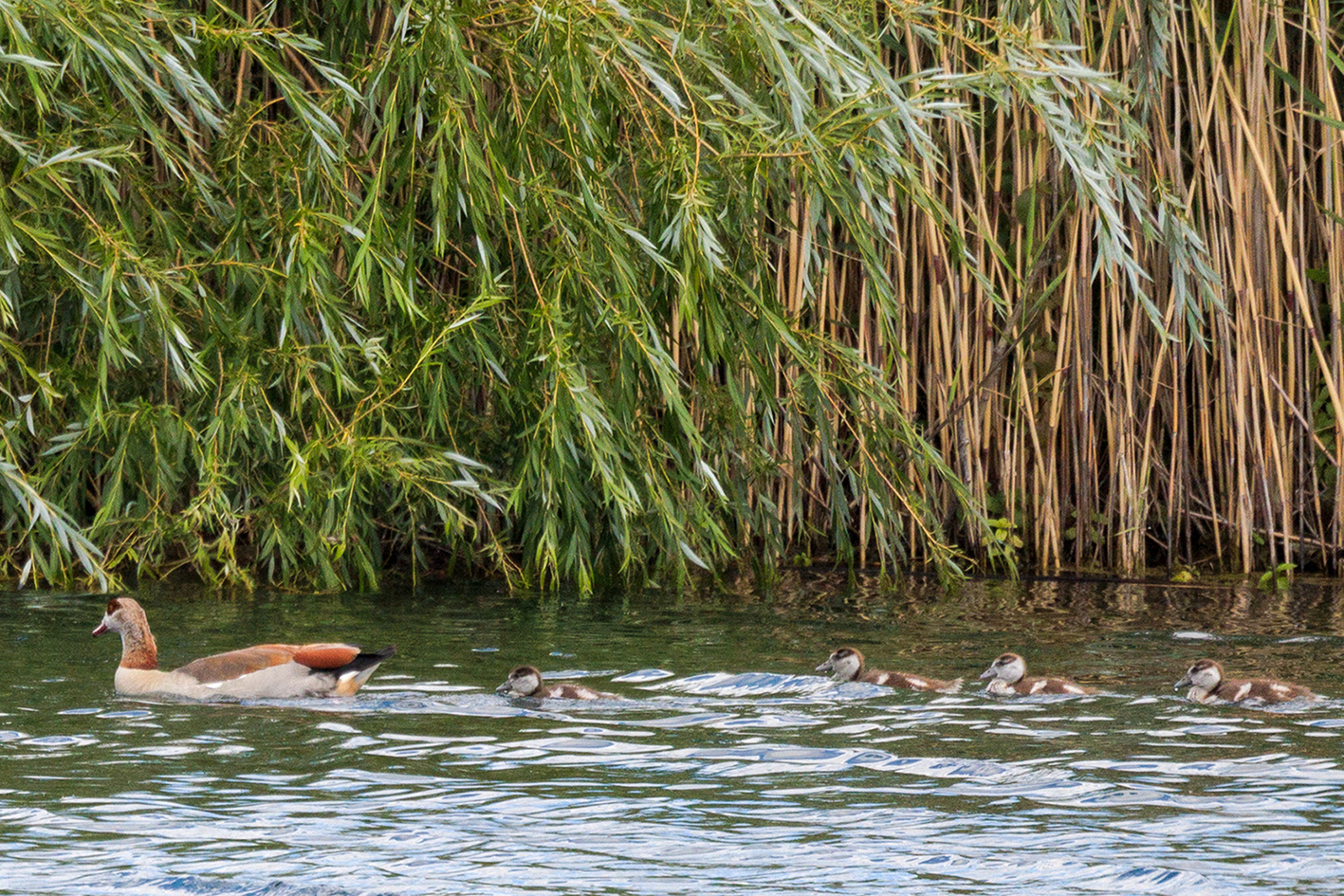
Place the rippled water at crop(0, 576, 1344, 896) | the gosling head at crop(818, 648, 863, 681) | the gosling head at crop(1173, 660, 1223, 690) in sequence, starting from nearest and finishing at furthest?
the rippled water at crop(0, 576, 1344, 896) → the gosling head at crop(1173, 660, 1223, 690) → the gosling head at crop(818, 648, 863, 681)

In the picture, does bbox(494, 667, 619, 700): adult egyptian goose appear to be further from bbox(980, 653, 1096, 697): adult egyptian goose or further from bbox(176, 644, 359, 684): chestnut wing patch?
bbox(980, 653, 1096, 697): adult egyptian goose

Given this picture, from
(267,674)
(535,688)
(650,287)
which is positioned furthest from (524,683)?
(650,287)

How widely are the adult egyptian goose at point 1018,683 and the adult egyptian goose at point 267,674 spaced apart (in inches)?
81.7

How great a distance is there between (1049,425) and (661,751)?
5056 millimetres

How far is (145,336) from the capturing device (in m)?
8.73

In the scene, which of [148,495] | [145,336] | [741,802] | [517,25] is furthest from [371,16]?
[741,802]

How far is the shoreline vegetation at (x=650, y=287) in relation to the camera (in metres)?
8.11

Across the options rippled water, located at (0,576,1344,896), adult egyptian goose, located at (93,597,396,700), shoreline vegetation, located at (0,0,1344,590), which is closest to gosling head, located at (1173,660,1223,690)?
rippled water, located at (0,576,1344,896)

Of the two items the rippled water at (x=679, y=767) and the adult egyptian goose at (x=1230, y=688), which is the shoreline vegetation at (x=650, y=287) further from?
the adult egyptian goose at (x=1230, y=688)

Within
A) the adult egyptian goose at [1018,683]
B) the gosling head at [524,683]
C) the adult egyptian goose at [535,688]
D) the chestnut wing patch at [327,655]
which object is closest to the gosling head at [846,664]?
the adult egyptian goose at [1018,683]

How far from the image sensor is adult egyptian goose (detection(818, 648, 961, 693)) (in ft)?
22.5

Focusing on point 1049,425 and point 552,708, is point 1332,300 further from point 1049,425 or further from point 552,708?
point 552,708

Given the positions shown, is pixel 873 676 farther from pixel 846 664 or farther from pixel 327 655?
pixel 327 655

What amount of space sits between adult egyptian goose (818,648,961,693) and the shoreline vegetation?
1456 mm
